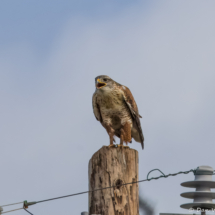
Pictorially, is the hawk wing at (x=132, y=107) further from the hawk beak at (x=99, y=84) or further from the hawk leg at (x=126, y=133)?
the hawk beak at (x=99, y=84)

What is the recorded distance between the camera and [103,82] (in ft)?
21.9

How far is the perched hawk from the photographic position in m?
6.64

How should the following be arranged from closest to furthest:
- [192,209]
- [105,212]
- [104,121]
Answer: [105,212], [192,209], [104,121]

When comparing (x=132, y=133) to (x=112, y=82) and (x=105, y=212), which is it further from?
(x=105, y=212)

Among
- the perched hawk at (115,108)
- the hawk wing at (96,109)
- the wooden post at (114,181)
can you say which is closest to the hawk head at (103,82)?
the perched hawk at (115,108)

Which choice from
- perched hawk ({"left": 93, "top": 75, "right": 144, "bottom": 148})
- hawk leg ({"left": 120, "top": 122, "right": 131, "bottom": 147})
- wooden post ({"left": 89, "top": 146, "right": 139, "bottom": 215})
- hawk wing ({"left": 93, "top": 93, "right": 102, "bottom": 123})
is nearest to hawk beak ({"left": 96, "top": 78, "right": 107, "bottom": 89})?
perched hawk ({"left": 93, "top": 75, "right": 144, "bottom": 148})

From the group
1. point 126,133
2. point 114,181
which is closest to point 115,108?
point 126,133

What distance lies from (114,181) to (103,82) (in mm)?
2937

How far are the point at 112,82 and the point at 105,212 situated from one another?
3.18 m

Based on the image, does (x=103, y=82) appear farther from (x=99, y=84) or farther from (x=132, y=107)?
(x=132, y=107)

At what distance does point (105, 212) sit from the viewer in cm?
391

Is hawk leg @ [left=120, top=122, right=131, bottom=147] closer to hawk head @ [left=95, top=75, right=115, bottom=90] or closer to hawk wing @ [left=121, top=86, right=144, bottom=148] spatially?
hawk wing @ [left=121, top=86, right=144, bottom=148]

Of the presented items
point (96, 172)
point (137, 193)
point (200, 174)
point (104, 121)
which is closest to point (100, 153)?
point (96, 172)

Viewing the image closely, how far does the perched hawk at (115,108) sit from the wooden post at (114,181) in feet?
7.90
